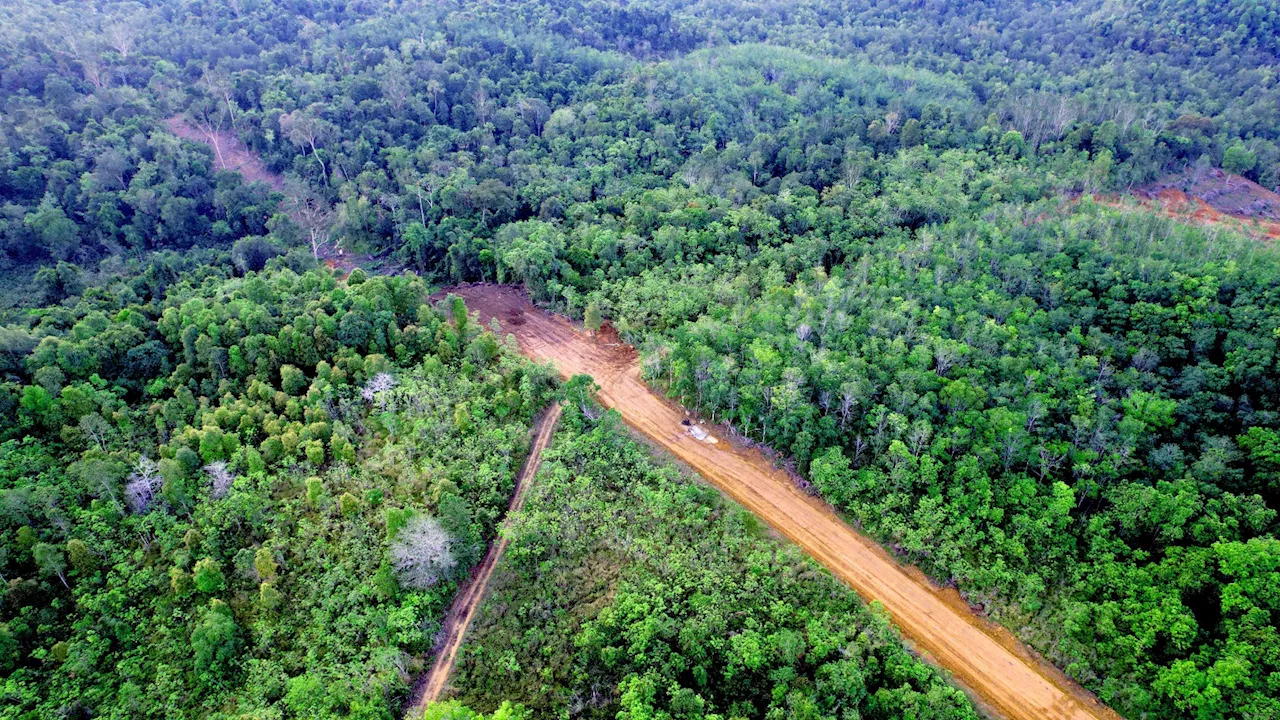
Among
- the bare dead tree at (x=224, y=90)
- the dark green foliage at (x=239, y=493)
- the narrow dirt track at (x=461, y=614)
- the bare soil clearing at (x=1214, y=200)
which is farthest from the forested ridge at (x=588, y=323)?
the bare soil clearing at (x=1214, y=200)

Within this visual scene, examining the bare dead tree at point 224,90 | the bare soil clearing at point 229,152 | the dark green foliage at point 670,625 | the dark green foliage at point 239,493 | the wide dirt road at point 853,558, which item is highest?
the bare dead tree at point 224,90

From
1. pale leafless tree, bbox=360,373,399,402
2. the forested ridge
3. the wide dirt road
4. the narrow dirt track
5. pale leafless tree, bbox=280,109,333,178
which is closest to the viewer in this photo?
the narrow dirt track

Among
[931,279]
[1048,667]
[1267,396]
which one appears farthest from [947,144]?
[1048,667]

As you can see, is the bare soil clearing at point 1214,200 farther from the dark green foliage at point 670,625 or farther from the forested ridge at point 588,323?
the dark green foliage at point 670,625

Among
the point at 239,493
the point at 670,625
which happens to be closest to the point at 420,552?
the point at 239,493

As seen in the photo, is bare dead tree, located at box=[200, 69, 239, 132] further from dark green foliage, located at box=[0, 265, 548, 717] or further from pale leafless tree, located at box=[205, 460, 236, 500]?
pale leafless tree, located at box=[205, 460, 236, 500]

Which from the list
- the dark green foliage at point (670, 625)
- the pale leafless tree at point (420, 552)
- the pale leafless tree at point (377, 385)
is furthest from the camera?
the pale leafless tree at point (377, 385)

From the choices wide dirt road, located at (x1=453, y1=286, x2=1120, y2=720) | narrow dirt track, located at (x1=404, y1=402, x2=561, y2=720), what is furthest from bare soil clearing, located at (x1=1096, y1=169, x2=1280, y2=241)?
narrow dirt track, located at (x1=404, y1=402, x2=561, y2=720)
